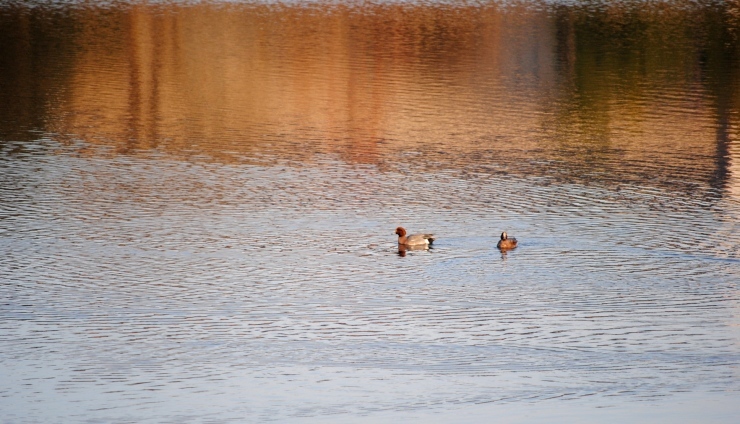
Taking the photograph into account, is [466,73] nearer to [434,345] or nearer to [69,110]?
[69,110]

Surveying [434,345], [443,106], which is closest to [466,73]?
[443,106]

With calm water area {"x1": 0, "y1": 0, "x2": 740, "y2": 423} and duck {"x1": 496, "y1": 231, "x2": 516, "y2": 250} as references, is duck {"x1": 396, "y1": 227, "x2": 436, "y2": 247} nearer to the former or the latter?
calm water area {"x1": 0, "y1": 0, "x2": 740, "y2": 423}

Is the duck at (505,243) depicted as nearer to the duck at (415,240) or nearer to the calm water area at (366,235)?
the calm water area at (366,235)

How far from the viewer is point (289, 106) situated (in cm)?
2706

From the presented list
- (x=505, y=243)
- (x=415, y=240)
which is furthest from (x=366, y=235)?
(x=505, y=243)

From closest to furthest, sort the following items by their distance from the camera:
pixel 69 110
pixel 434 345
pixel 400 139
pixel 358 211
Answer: pixel 434 345, pixel 358 211, pixel 400 139, pixel 69 110

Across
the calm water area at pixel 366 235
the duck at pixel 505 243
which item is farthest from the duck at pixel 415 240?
the duck at pixel 505 243

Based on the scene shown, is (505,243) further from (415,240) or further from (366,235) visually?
(366,235)

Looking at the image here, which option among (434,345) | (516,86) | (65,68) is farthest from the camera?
(65,68)

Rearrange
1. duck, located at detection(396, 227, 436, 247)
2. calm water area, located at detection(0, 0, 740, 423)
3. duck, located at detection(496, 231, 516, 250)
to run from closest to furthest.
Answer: calm water area, located at detection(0, 0, 740, 423), duck, located at detection(496, 231, 516, 250), duck, located at detection(396, 227, 436, 247)

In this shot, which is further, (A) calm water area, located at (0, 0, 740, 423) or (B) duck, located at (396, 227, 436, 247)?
(B) duck, located at (396, 227, 436, 247)

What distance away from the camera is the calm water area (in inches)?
447

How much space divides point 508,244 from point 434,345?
398 centimetres

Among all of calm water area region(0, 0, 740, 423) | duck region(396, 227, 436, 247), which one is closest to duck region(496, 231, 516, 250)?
calm water area region(0, 0, 740, 423)
